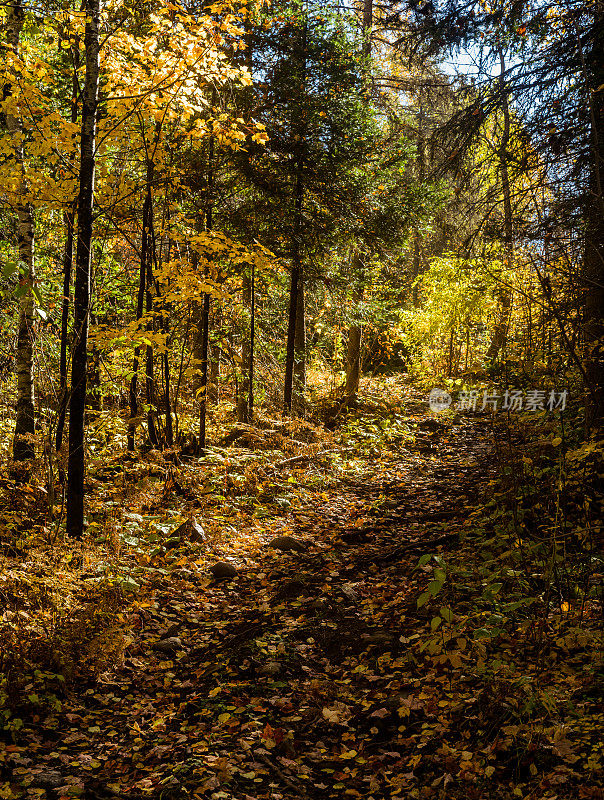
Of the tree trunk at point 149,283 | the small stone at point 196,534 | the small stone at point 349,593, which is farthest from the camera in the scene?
the tree trunk at point 149,283

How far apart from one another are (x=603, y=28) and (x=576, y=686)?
6.52 m

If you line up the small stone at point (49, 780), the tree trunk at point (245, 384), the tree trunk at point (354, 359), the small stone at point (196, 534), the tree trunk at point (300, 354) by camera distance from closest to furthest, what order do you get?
the small stone at point (49, 780) → the small stone at point (196, 534) → the tree trunk at point (245, 384) → the tree trunk at point (300, 354) → the tree trunk at point (354, 359)

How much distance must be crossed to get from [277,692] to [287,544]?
9.66ft

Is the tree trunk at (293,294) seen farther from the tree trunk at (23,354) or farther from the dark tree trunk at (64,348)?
the tree trunk at (23,354)

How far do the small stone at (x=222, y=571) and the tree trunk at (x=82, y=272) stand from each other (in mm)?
1589

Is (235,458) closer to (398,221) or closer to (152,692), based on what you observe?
(152,692)

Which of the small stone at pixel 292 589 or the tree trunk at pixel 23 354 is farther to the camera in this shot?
the tree trunk at pixel 23 354

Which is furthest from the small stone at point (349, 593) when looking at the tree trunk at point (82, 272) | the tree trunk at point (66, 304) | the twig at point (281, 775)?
the tree trunk at point (66, 304)

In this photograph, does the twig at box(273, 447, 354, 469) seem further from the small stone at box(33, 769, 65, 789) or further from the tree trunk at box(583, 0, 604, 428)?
the small stone at box(33, 769, 65, 789)

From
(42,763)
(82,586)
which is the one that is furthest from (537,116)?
(42,763)

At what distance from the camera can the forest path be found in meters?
3.39

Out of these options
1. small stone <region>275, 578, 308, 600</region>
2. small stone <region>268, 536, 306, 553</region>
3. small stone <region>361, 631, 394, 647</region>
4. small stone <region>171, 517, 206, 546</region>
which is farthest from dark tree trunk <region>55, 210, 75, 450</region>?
small stone <region>361, 631, 394, 647</region>

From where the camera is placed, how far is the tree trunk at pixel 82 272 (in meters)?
5.62

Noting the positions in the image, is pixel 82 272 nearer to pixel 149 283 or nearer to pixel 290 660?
pixel 149 283
